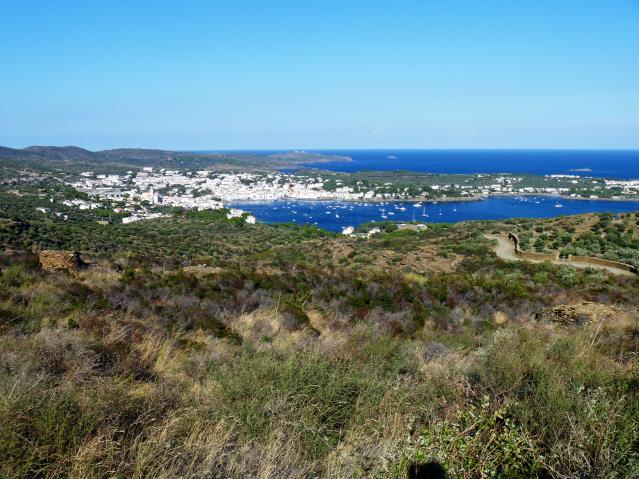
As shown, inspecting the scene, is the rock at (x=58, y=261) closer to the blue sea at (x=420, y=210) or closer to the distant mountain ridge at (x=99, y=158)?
the blue sea at (x=420, y=210)

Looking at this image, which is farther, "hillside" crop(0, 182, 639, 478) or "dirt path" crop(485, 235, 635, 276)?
"dirt path" crop(485, 235, 635, 276)

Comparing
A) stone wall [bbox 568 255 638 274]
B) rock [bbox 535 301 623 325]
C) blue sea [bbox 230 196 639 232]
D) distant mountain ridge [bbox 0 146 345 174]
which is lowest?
blue sea [bbox 230 196 639 232]

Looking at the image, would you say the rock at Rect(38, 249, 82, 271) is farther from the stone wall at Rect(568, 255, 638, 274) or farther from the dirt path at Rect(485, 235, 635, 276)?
the stone wall at Rect(568, 255, 638, 274)

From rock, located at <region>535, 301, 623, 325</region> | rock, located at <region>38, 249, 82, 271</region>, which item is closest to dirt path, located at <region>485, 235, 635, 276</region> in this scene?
rock, located at <region>535, 301, 623, 325</region>

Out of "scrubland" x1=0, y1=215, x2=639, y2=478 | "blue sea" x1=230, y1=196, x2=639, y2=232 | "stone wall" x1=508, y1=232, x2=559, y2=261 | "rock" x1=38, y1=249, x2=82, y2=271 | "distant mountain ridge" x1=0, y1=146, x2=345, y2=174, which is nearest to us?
"scrubland" x1=0, y1=215, x2=639, y2=478

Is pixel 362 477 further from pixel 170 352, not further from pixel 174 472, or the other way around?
pixel 170 352

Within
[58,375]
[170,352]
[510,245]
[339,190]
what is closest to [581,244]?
[510,245]

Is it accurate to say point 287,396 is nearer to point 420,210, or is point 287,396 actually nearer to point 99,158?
point 420,210

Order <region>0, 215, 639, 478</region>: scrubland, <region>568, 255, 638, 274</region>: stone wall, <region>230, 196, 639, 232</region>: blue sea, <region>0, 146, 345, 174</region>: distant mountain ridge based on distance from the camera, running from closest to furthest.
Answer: <region>0, 215, 639, 478</region>: scrubland
<region>568, 255, 638, 274</region>: stone wall
<region>230, 196, 639, 232</region>: blue sea
<region>0, 146, 345, 174</region>: distant mountain ridge
